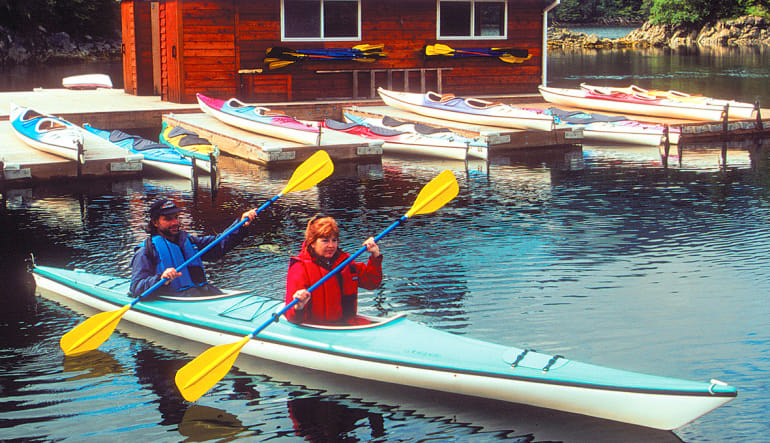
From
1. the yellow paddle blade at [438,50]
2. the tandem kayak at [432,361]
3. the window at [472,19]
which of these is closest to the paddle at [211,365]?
the tandem kayak at [432,361]

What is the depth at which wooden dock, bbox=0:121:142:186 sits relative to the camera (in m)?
14.2

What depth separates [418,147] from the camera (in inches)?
682

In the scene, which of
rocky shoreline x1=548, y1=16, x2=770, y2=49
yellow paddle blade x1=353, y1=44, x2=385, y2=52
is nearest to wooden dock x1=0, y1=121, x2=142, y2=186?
yellow paddle blade x1=353, y1=44, x2=385, y2=52

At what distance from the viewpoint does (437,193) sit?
293 inches

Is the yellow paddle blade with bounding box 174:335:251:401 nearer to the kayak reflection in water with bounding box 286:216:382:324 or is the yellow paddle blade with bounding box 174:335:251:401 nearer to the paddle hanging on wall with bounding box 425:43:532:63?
the kayak reflection in water with bounding box 286:216:382:324

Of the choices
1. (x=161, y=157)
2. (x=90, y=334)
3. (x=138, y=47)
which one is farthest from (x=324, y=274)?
(x=138, y=47)

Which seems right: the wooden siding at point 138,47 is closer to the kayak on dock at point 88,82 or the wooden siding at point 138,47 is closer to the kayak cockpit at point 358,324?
the kayak on dock at point 88,82

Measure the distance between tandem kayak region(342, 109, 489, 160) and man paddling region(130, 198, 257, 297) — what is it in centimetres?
940

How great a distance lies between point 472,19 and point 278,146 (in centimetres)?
880

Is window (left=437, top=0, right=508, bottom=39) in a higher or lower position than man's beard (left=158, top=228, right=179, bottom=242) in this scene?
higher

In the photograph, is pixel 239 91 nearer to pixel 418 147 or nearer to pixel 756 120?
pixel 418 147

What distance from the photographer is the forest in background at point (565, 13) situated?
5172 centimetres

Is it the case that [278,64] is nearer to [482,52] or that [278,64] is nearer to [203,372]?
[482,52]

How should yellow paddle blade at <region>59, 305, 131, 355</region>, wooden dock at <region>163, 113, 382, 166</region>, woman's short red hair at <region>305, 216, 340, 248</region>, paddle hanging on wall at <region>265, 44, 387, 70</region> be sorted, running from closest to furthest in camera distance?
woman's short red hair at <region>305, 216, 340, 248</region>
yellow paddle blade at <region>59, 305, 131, 355</region>
wooden dock at <region>163, 113, 382, 166</region>
paddle hanging on wall at <region>265, 44, 387, 70</region>
